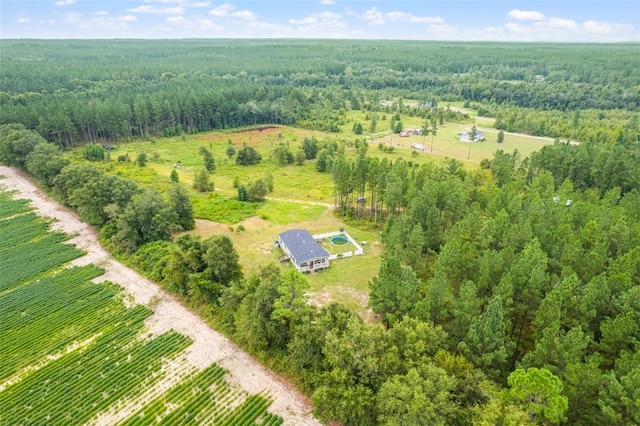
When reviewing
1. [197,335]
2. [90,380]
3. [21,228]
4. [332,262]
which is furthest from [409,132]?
[90,380]

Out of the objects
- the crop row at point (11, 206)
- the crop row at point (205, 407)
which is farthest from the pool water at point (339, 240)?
the crop row at point (11, 206)

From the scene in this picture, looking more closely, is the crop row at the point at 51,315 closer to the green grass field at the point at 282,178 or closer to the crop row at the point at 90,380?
the crop row at the point at 90,380

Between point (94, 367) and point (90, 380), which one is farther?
point (94, 367)

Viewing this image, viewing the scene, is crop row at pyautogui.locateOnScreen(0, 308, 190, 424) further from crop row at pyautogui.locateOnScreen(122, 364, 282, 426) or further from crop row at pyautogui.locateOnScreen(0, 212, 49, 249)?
crop row at pyautogui.locateOnScreen(0, 212, 49, 249)

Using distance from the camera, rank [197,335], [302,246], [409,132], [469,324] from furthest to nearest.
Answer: [409,132], [302,246], [197,335], [469,324]

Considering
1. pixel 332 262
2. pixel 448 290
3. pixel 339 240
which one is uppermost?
pixel 448 290

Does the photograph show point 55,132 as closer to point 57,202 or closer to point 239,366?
point 57,202

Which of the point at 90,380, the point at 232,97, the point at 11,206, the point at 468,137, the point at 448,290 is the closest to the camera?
the point at 448,290

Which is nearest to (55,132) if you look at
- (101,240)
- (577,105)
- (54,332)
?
(101,240)

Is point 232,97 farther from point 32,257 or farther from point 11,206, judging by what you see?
point 32,257
